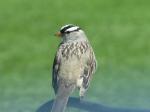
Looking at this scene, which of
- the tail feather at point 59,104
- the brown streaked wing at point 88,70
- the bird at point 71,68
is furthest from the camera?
the brown streaked wing at point 88,70

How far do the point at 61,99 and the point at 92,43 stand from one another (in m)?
1.71

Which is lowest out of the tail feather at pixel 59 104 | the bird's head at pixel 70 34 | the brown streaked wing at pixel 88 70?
the tail feather at pixel 59 104

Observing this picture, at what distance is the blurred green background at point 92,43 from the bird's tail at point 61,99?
35cm

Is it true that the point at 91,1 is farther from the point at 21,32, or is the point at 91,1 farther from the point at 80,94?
the point at 80,94

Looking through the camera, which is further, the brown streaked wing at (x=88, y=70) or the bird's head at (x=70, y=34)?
the bird's head at (x=70, y=34)

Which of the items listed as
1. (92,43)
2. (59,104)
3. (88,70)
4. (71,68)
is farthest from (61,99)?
(92,43)

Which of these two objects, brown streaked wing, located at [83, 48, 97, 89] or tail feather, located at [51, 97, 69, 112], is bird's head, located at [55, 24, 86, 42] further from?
tail feather, located at [51, 97, 69, 112]

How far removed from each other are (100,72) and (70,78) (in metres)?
0.88

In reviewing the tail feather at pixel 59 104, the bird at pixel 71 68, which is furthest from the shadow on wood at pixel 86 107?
the tail feather at pixel 59 104

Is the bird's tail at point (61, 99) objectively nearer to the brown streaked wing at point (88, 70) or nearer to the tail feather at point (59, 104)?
the tail feather at point (59, 104)

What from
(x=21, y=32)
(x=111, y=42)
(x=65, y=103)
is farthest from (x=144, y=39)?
(x=65, y=103)

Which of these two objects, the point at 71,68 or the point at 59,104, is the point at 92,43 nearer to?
the point at 71,68

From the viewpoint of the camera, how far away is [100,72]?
254 inches

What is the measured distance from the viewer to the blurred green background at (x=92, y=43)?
19.6ft
